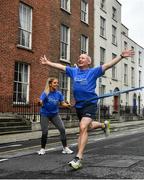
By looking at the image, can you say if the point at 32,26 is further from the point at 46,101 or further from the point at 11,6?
the point at 46,101

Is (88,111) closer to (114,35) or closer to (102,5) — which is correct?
(102,5)

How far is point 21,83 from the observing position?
81.4 feet

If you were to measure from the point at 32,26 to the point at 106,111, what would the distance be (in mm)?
13282

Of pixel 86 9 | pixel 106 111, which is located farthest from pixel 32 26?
pixel 106 111

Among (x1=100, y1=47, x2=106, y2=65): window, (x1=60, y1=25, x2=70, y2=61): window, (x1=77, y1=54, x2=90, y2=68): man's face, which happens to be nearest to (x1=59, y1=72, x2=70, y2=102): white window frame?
(x1=60, y1=25, x2=70, y2=61): window

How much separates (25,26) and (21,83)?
336cm

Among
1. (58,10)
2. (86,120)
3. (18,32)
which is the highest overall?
(58,10)

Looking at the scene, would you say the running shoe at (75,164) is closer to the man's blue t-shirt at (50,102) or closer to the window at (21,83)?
the man's blue t-shirt at (50,102)

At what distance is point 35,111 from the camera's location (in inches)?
973

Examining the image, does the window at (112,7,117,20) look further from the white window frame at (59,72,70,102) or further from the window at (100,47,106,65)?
the white window frame at (59,72,70,102)

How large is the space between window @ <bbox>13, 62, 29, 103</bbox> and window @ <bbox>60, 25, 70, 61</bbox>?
16.0 feet

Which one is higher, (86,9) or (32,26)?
(86,9)

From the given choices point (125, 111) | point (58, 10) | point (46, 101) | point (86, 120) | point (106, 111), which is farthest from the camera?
point (125, 111)

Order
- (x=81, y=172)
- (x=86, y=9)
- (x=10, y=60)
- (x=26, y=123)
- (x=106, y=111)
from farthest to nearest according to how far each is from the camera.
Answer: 1. (x=106, y=111)
2. (x=86, y=9)
3. (x=10, y=60)
4. (x=26, y=123)
5. (x=81, y=172)
